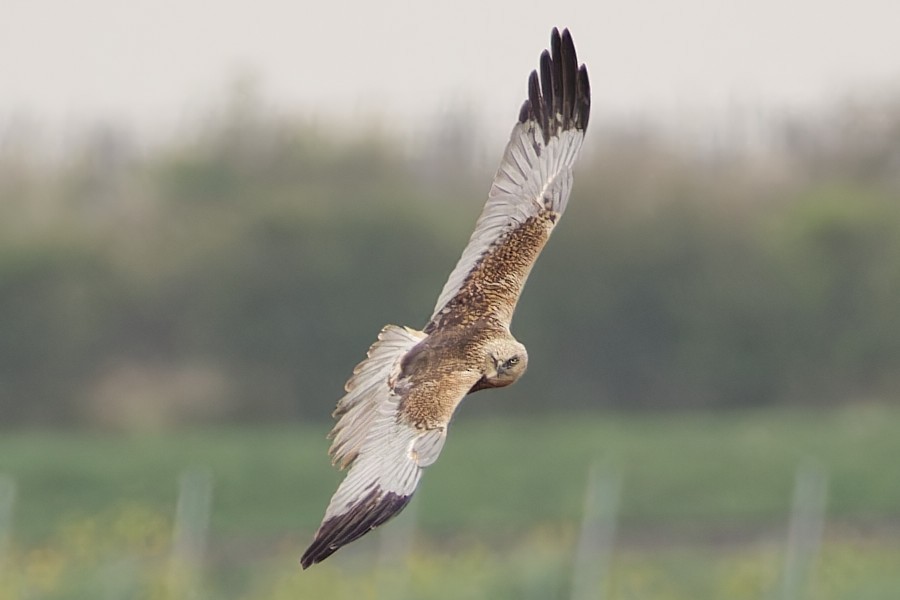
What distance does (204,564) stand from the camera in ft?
62.7

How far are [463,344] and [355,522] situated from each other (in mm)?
903

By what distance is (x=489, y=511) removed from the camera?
22.1 meters

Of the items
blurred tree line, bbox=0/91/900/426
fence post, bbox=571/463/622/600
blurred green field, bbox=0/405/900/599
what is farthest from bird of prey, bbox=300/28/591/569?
blurred tree line, bbox=0/91/900/426

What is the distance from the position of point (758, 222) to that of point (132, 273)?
32.8 ft

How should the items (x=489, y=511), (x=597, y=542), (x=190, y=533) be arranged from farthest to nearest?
1. (x=489, y=511)
2. (x=597, y=542)
3. (x=190, y=533)

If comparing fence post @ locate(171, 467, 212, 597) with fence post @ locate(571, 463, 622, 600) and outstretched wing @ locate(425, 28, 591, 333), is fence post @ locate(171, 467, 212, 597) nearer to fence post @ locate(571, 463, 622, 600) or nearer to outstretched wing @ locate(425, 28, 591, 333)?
fence post @ locate(571, 463, 622, 600)

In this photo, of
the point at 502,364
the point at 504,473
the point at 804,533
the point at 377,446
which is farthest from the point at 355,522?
the point at 504,473

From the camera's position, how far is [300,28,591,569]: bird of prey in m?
6.47

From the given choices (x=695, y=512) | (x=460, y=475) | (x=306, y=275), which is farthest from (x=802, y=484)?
(x=306, y=275)

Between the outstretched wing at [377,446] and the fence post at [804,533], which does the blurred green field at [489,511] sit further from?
the outstretched wing at [377,446]

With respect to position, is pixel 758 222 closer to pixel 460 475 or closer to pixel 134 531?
pixel 460 475

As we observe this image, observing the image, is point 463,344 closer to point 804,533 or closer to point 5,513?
point 5,513

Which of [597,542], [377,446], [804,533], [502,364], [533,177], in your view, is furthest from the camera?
[804,533]

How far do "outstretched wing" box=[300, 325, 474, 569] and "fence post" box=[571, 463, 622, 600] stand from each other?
9199mm
